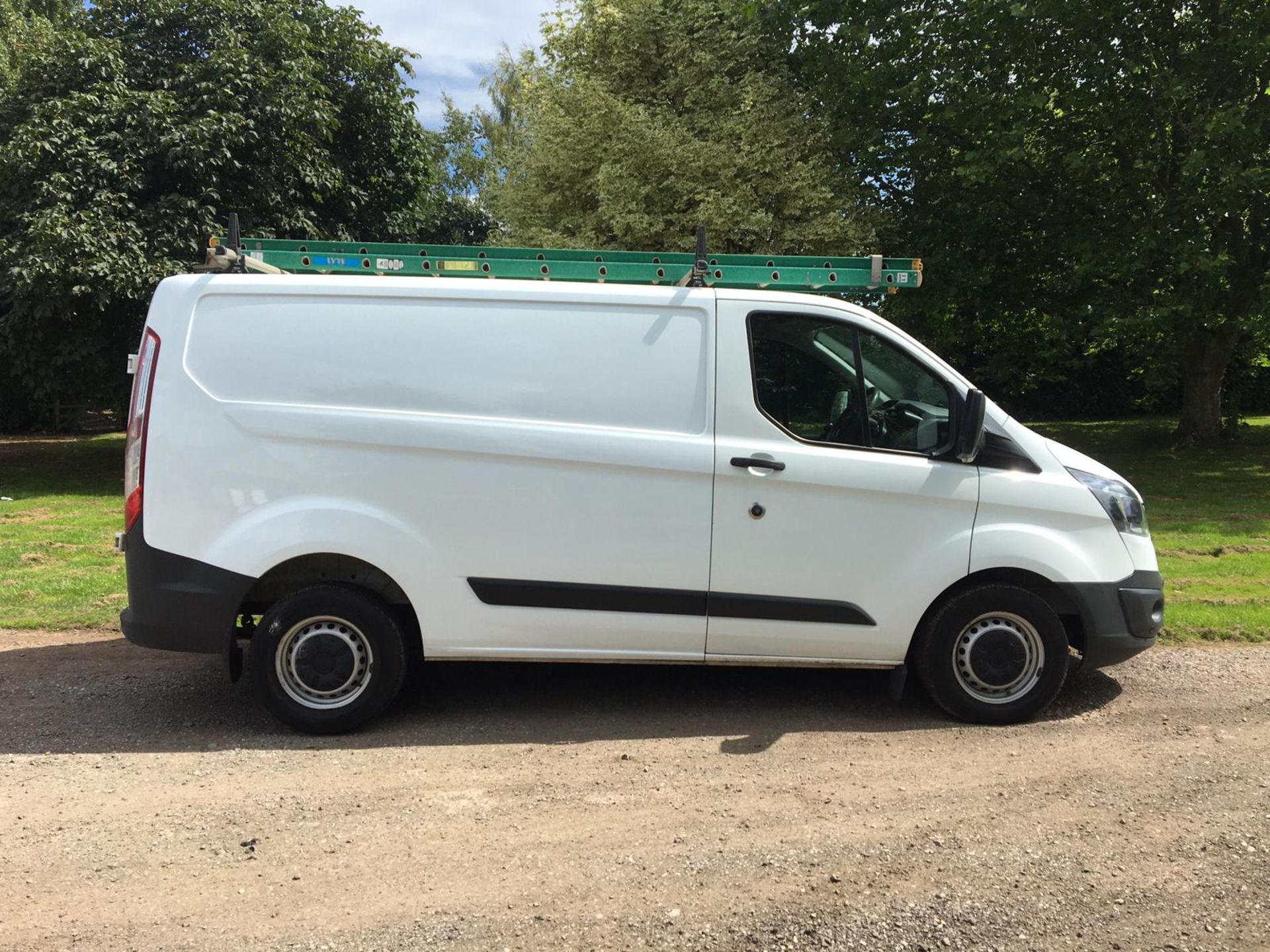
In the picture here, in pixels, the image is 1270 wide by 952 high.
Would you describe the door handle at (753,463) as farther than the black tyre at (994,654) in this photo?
No

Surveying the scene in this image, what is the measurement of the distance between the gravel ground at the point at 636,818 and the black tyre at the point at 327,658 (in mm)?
158

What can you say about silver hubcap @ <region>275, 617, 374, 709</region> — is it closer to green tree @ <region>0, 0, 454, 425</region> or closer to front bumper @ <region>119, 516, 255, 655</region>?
front bumper @ <region>119, 516, 255, 655</region>

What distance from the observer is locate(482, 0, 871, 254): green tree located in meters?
16.1

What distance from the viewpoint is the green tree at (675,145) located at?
16.1 m

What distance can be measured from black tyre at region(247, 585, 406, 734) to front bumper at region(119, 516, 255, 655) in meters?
0.18

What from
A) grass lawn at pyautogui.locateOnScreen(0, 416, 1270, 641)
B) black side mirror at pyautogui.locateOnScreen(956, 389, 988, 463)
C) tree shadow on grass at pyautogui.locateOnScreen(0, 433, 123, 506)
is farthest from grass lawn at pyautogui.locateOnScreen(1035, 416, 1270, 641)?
tree shadow on grass at pyautogui.locateOnScreen(0, 433, 123, 506)

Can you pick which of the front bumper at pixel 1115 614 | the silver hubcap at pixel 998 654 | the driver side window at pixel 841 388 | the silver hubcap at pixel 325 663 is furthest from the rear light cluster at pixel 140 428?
the front bumper at pixel 1115 614

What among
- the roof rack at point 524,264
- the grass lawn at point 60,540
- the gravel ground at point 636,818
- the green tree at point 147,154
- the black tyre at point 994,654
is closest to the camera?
the gravel ground at point 636,818

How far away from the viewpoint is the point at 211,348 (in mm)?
4477

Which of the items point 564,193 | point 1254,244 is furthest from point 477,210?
point 1254,244

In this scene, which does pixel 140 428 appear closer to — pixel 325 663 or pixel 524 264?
pixel 325 663

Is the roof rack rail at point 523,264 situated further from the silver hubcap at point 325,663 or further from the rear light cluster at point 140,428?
the silver hubcap at point 325,663

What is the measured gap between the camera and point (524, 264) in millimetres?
5012

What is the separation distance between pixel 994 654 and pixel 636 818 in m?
2.08
